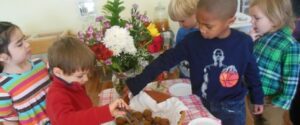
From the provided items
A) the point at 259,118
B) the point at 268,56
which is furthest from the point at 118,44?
the point at 259,118

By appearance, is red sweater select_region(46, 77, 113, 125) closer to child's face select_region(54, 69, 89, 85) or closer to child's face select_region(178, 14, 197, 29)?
child's face select_region(54, 69, 89, 85)

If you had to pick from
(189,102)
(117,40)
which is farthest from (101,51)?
(189,102)

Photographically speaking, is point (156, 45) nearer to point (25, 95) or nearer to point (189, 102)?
point (189, 102)

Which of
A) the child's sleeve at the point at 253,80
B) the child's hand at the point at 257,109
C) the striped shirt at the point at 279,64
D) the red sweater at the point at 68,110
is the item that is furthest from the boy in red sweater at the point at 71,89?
the striped shirt at the point at 279,64

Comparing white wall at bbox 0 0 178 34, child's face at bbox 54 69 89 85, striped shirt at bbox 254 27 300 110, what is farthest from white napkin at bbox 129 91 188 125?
white wall at bbox 0 0 178 34

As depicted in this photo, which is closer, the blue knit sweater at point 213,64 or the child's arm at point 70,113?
the child's arm at point 70,113

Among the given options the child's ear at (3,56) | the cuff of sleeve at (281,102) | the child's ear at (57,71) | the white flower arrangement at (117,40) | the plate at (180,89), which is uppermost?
the white flower arrangement at (117,40)

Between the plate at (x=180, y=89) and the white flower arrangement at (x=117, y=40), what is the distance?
1.08 feet

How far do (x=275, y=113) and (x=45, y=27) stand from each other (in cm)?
157

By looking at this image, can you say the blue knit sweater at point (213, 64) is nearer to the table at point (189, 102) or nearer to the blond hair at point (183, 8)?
the table at point (189, 102)

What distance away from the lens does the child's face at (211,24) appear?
1.02 metres

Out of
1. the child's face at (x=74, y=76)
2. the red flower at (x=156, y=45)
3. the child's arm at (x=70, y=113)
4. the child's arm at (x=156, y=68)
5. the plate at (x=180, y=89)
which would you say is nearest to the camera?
the child's arm at (x=70, y=113)

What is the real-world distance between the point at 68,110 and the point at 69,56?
18 cm

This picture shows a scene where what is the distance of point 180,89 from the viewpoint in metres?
1.34
